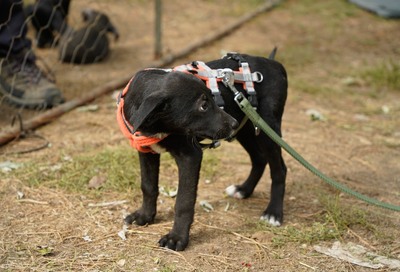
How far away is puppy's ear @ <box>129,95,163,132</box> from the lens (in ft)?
9.09

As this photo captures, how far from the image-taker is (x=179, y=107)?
9.62ft

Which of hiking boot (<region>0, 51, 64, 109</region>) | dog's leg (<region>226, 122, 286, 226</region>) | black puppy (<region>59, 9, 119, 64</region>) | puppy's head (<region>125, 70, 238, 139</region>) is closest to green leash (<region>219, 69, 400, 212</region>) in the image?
puppy's head (<region>125, 70, 238, 139</region>)

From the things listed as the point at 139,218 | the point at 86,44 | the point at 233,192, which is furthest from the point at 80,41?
the point at 139,218

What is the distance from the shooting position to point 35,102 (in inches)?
205

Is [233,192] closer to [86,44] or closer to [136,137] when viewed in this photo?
[136,137]

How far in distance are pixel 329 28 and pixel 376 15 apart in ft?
4.43

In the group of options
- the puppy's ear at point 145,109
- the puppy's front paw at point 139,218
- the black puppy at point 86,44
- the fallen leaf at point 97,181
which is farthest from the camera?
the black puppy at point 86,44

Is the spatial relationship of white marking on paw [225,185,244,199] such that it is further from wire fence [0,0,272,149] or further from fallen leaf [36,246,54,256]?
wire fence [0,0,272,149]

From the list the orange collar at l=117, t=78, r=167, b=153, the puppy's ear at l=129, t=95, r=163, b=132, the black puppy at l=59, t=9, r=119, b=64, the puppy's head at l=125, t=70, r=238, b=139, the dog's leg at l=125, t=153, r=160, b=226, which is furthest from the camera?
the black puppy at l=59, t=9, r=119, b=64

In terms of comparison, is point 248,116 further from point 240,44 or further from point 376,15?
point 376,15

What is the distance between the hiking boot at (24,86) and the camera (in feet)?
16.9

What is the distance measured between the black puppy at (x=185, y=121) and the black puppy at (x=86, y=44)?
3222 millimetres

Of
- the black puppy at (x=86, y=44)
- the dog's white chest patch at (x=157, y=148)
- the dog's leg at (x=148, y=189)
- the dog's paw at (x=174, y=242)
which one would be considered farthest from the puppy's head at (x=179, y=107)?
the black puppy at (x=86, y=44)

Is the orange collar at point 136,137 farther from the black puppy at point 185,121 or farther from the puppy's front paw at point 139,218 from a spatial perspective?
the puppy's front paw at point 139,218
